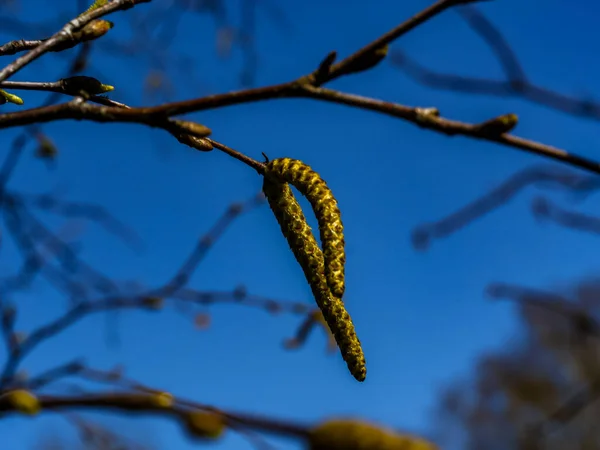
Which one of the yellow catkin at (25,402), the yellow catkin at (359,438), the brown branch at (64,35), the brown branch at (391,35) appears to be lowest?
the yellow catkin at (359,438)

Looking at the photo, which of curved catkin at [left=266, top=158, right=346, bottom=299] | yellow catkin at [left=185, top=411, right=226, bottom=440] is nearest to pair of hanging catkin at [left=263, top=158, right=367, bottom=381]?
curved catkin at [left=266, top=158, right=346, bottom=299]

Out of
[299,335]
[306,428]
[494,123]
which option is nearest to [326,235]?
[494,123]

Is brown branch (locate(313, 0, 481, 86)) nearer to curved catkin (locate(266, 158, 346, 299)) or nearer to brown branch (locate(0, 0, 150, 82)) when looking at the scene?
curved catkin (locate(266, 158, 346, 299))

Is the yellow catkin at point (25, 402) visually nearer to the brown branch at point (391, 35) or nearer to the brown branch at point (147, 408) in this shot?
the brown branch at point (147, 408)

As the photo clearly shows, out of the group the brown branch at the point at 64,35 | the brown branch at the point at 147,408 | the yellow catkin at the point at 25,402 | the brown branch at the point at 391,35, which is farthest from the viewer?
the brown branch at the point at 64,35

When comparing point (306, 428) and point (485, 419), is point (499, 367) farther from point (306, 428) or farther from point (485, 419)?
point (306, 428)

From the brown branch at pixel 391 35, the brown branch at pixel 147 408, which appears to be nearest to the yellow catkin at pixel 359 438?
the brown branch at pixel 147 408
